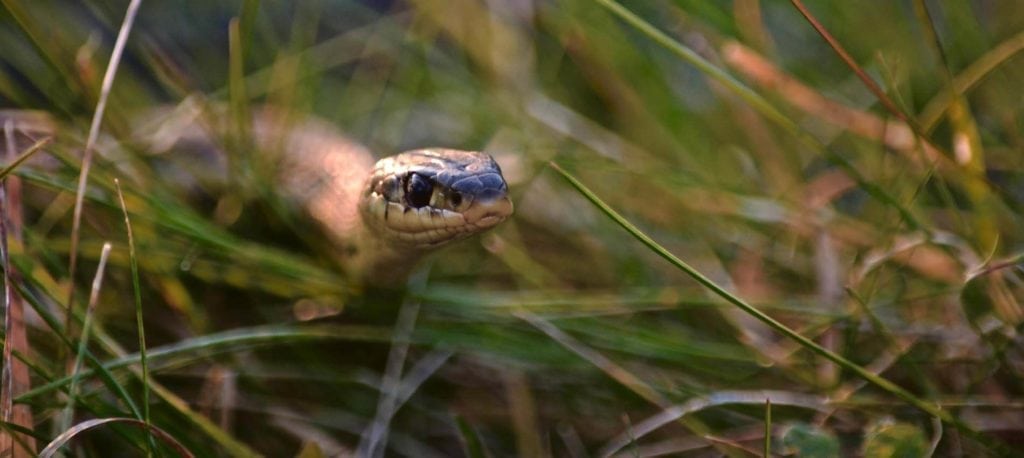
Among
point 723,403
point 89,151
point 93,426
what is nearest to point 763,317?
point 723,403

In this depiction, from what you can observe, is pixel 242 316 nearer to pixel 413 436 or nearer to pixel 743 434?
pixel 413 436

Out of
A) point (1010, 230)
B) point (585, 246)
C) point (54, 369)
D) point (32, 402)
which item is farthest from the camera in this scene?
point (585, 246)

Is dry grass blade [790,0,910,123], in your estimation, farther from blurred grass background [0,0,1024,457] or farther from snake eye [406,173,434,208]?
snake eye [406,173,434,208]

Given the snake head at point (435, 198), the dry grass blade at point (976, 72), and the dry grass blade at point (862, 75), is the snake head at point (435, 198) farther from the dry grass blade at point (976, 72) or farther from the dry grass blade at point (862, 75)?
the dry grass blade at point (976, 72)

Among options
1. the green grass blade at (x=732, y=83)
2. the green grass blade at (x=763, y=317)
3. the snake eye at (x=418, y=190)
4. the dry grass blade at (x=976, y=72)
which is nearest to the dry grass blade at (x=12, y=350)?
the snake eye at (x=418, y=190)

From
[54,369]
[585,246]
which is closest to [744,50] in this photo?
[585,246]

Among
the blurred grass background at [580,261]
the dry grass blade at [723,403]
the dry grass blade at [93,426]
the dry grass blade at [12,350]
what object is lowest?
the dry grass blade at [93,426]

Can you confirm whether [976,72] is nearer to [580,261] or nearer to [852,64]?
[852,64]

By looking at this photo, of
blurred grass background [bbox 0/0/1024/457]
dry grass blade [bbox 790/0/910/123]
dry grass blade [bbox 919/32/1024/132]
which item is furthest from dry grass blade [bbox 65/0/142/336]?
dry grass blade [bbox 919/32/1024/132]
